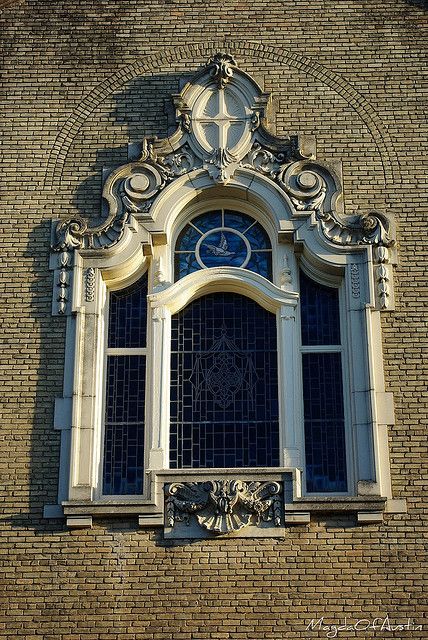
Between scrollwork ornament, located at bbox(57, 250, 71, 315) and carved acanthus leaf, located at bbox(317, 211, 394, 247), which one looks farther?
carved acanthus leaf, located at bbox(317, 211, 394, 247)

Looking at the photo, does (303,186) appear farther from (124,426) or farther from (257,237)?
(124,426)

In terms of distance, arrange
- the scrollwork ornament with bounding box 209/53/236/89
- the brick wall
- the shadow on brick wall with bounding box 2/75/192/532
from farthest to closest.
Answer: the scrollwork ornament with bounding box 209/53/236/89
the shadow on brick wall with bounding box 2/75/192/532
the brick wall

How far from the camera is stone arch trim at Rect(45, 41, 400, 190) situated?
1505 cm

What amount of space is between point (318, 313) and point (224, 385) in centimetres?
145

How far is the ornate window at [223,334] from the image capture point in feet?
43.4

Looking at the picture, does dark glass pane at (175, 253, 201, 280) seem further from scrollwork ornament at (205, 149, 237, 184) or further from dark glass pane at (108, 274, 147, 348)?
scrollwork ornament at (205, 149, 237, 184)

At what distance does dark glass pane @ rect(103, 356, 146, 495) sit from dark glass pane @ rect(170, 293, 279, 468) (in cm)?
39

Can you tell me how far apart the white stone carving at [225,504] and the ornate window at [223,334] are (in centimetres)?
2

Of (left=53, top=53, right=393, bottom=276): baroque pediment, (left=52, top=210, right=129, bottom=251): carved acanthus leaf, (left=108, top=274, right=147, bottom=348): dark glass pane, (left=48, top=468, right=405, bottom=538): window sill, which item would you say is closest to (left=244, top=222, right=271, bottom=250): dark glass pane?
(left=53, top=53, right=393, bottom=276): baroque pediment

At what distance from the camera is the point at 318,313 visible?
14500 millimetres

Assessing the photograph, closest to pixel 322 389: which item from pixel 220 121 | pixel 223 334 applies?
pixel 223 334

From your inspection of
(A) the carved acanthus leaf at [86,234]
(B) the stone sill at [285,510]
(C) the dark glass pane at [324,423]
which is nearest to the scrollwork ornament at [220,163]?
(A) the carved acanthus leaf at [86,234]

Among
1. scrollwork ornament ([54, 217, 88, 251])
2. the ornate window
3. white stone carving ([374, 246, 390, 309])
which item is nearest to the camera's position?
the ornate window

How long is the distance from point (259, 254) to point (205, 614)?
14.8 feet
